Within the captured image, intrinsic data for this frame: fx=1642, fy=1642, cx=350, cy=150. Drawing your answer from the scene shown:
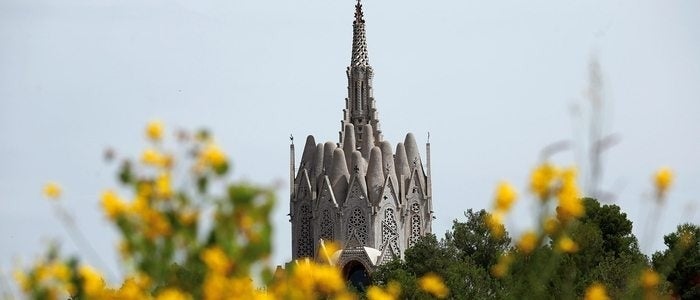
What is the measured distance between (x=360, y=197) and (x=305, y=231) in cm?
353

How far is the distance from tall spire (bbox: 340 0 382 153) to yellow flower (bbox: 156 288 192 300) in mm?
62687

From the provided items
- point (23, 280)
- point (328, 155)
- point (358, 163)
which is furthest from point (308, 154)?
point (23, 280)

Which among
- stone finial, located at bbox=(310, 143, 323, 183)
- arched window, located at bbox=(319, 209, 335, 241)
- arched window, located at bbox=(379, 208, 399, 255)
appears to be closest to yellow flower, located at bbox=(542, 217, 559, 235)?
arched window, located at bbox=(379, 208, 399, 255)

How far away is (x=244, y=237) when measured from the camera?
7.04 meters

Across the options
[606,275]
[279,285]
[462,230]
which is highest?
[462,230]

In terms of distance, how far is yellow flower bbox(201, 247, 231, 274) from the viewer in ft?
22.7

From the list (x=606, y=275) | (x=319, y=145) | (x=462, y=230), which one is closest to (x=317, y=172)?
(x=319, y=145)

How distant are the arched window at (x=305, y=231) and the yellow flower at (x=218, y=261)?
2452 inches

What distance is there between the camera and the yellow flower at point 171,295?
6977mm

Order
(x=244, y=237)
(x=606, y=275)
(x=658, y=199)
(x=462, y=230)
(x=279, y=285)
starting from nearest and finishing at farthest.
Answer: (x=244, y=237)
(x=279, y=285)
(x=658, y=199)
(x=606, y=275)
(x=462, y=230)

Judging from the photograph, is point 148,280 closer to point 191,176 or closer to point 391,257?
point 191,176

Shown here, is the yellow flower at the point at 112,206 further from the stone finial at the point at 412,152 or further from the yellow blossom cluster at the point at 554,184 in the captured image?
the stone finial at the point at 412,152

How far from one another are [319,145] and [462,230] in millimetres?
14379

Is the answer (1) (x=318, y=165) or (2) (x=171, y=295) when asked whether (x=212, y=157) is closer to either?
(2) (x=171, y=295)
